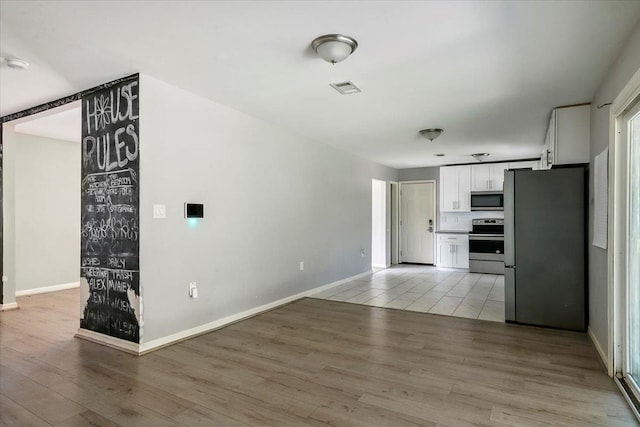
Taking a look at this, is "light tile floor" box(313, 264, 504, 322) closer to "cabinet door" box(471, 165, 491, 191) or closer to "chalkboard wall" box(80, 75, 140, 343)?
"cabinet door" box(471, 165, 491, 191)

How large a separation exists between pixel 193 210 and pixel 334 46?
6.93ft

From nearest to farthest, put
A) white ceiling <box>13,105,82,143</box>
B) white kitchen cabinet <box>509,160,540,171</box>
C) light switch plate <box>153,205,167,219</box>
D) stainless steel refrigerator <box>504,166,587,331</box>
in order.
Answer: light switch plate <box>153,205,167,219</box>, stainless steel refrigerator <box>504,166,587,331</box>, white ceiling <box>13,105,82,143</box>, white kitchen cabinet <box>509,160,540,171</box>

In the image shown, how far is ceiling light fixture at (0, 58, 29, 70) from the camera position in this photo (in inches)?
113

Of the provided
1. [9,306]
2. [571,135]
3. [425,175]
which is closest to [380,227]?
[425,175]

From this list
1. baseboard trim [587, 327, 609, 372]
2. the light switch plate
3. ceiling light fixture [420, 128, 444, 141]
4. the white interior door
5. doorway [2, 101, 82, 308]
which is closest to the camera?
baseboard trim [587, 327, 609, 372]

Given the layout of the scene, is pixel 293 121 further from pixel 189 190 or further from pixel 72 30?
pixel 72 30

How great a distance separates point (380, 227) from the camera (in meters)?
8.69

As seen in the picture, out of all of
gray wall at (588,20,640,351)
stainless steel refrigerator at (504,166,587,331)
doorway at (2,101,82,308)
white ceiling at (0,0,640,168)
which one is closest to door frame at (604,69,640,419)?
gray wall at (588,20,640,351)

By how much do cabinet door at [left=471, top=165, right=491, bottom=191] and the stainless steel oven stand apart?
728 millimetres

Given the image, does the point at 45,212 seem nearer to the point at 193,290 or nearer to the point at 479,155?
the point at 193,290

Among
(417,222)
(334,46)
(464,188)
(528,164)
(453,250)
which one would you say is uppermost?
(334,46)

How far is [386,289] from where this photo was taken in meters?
5.96

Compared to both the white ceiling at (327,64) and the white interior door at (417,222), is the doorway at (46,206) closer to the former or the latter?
the white ceiling at (327,64)

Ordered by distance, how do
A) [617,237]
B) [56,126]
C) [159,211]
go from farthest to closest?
[56,126] → [159,211] → [617,237]
